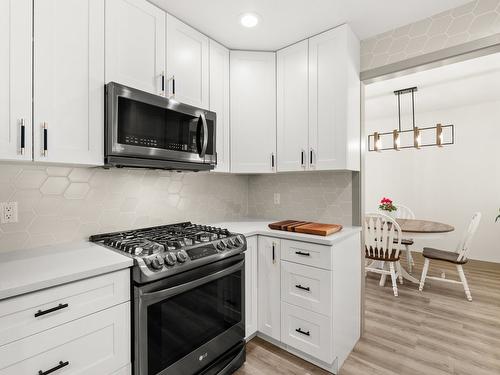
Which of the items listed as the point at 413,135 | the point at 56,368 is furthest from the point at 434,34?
the point at 413,135

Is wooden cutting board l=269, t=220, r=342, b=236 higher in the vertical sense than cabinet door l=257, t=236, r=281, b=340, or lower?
higher

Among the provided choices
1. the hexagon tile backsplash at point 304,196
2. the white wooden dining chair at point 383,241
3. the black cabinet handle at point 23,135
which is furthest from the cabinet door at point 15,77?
the white wooden dining chair at point 383,241

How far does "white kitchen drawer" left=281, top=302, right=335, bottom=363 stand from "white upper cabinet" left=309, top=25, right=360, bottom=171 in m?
1.12

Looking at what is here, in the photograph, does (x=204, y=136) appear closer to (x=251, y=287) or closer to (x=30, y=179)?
(x=30, y=179)

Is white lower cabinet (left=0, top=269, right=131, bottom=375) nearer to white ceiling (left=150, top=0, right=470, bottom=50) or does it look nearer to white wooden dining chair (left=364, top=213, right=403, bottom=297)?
white ceiling (left=150, top=0, right=470, bottom=50)

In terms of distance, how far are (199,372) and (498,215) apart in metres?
5.18

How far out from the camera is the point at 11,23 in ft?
4.13

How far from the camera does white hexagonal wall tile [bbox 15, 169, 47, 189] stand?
1571mm

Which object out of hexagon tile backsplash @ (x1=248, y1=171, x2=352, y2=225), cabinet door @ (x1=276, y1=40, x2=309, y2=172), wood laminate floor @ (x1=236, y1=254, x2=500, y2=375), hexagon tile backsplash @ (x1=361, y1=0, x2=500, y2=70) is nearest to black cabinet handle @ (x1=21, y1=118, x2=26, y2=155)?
cabinet door @ (x1=276, y1=40, x2=309, y2=172)

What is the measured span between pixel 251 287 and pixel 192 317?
25.8 inches

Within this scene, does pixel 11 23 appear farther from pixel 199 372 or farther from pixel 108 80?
pixel 199 372

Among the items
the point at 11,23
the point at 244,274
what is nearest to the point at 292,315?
the point at 244,274

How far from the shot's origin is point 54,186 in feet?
5.59

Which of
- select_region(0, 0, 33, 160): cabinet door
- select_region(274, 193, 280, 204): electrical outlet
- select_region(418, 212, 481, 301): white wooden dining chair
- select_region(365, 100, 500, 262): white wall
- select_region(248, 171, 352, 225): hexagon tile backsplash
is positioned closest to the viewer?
select_region(0, 0, 33, 160): cabinet door
